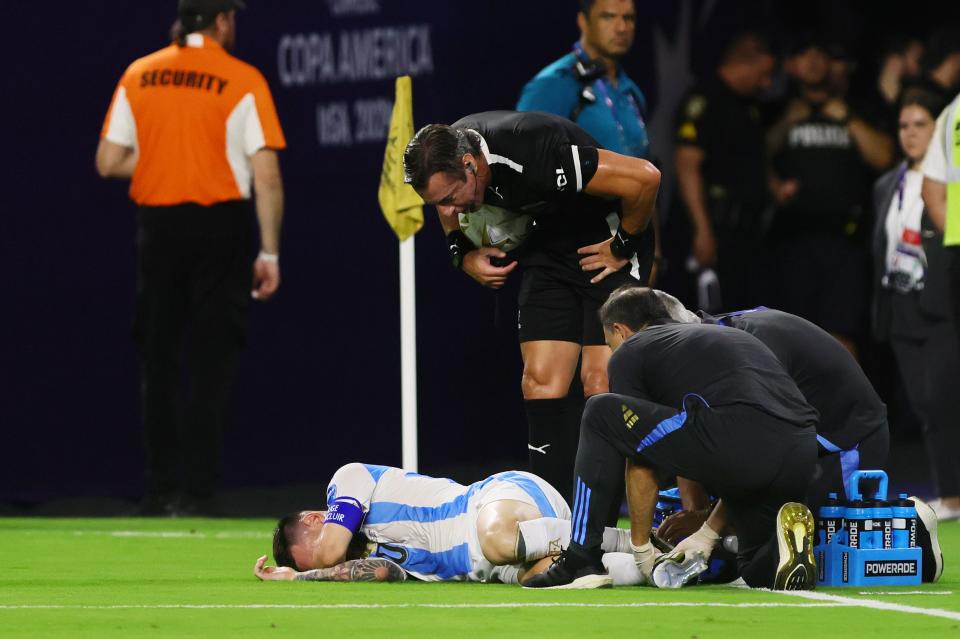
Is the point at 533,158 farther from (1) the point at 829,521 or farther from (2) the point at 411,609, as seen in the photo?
(2) the point at 411,609

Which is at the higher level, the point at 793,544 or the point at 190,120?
the point at 190,120

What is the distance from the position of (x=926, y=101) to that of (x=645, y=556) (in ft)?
14.8

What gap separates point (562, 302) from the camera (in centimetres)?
824

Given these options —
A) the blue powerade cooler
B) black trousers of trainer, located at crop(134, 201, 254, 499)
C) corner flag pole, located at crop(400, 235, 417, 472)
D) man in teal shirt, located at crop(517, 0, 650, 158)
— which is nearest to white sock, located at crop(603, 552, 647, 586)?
the blue powerade cooler

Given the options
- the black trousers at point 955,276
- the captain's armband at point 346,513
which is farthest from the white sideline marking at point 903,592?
the black trousers at point 955,276

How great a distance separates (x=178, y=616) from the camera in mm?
6016

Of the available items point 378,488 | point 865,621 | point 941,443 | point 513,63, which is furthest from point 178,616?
point 513,63

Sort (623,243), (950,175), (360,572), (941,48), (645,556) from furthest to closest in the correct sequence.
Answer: (941,48) → (950,175) → (623,243) → (360,572) → (645,556)

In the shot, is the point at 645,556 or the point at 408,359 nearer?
the point at 645,556

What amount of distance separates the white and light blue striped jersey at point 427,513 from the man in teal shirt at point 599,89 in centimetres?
243

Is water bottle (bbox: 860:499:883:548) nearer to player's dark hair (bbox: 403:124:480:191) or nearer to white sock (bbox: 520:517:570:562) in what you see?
white sock (bbox: 520:517:570:562)

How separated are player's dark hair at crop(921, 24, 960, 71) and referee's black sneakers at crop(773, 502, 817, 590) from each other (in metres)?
6.16

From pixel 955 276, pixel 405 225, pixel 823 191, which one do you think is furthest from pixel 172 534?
pixel 823 191

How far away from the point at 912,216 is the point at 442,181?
403 centimetres
